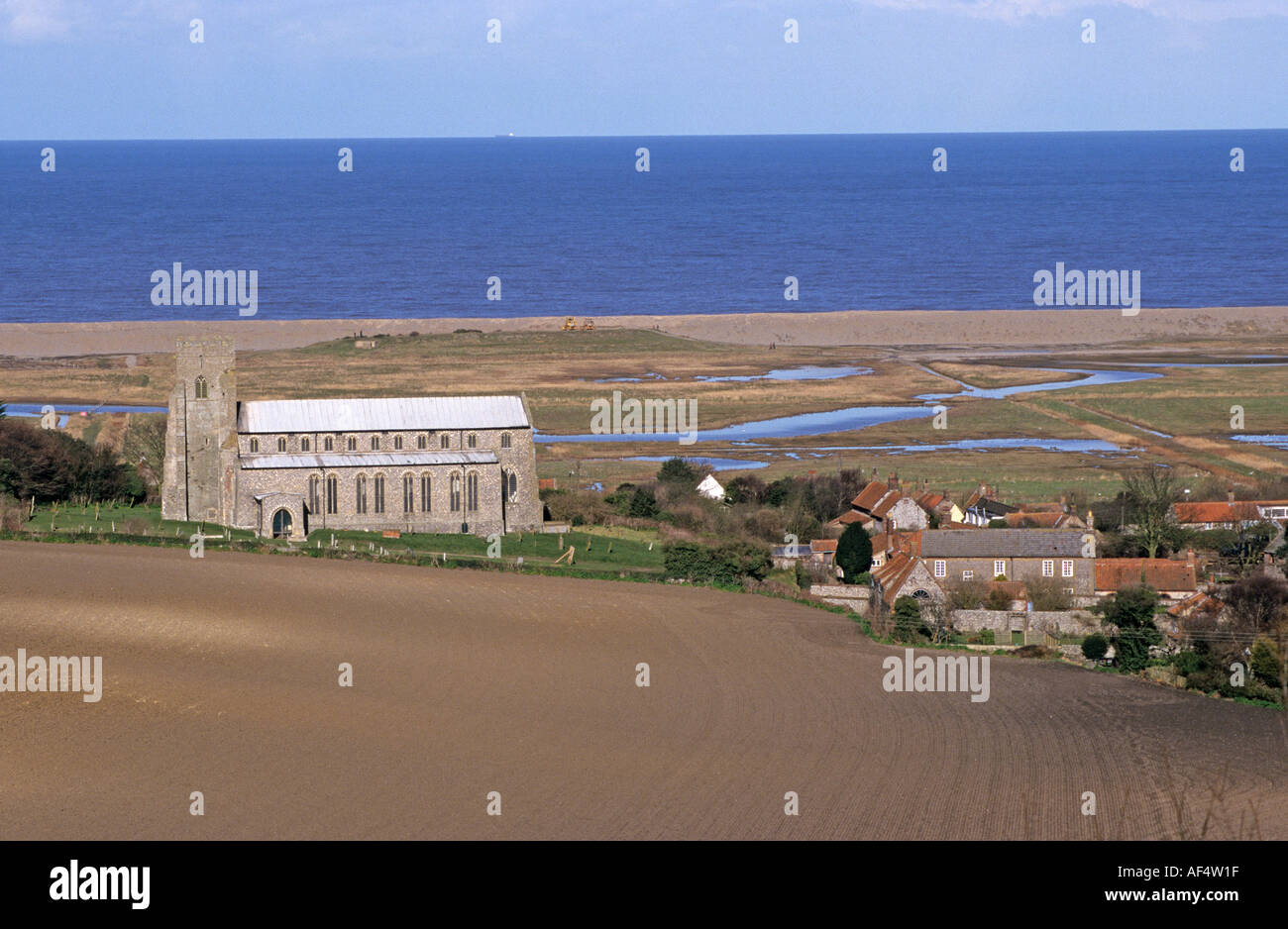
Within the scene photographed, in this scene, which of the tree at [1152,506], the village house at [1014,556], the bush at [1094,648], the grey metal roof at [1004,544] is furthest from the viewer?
the tree at [1152,506]

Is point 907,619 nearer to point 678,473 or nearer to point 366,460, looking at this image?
point 678,473

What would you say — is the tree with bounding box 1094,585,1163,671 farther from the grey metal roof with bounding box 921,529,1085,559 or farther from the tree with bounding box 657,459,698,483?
the tree with bounding box 657,459,698,483

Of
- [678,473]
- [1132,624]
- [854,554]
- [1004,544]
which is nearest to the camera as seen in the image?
[1132,624]

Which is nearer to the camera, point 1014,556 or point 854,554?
point 1014,556

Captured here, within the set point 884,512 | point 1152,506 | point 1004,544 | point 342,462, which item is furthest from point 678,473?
point 1152,506

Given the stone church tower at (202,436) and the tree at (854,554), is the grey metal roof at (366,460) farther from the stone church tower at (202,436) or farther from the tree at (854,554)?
the tree at (854,554)

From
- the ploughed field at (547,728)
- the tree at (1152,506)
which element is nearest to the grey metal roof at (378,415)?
the ploughed field at (547,728)
